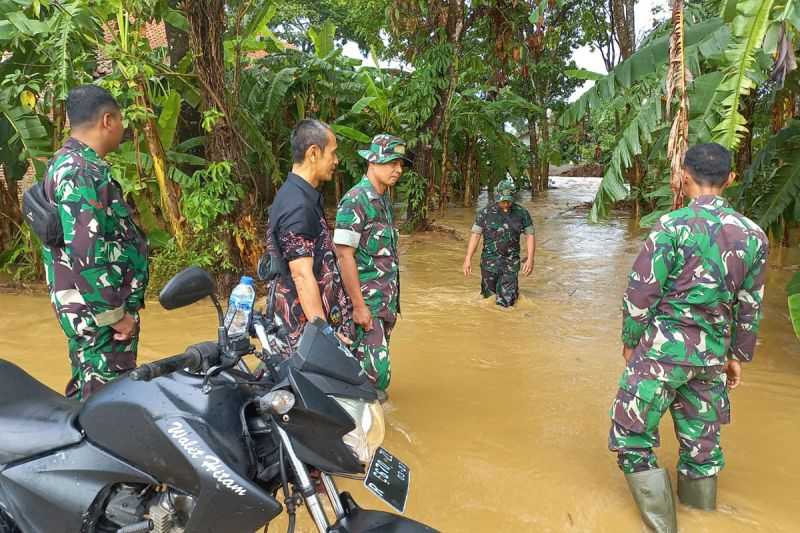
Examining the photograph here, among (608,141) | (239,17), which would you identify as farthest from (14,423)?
(608,141)

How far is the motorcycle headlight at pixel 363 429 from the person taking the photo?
1.60m

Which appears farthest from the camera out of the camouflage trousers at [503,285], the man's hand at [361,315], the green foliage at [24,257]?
the green foliage at [24,257]

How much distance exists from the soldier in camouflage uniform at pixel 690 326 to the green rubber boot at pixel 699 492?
1 cm

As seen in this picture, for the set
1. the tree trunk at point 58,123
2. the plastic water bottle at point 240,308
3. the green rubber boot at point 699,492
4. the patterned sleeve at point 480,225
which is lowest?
the green rubber boot at point 699,492

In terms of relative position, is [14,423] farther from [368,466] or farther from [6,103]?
[6,103]

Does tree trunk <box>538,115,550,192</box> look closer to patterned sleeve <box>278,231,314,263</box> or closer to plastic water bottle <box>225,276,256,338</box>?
patterned sleeve <box>278,231,314,263</box>

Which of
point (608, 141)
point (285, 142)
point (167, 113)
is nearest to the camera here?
point (167, 113)

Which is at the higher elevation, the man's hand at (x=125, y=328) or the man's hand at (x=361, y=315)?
the man's hand at (x=125, y=328)

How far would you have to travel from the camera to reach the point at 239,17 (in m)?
6.55

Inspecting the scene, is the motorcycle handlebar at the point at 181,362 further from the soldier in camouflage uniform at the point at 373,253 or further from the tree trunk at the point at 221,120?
the tree trunk at the point at 221,120

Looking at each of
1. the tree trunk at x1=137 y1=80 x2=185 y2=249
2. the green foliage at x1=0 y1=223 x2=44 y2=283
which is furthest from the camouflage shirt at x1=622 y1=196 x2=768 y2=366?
the green foliage at x1=0 y1=223 x2=44 y2=283

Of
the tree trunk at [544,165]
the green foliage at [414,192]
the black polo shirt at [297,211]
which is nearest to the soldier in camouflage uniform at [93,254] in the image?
the black polo shirt at [297,211]

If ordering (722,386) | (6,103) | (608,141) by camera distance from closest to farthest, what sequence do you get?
(722,386) → (6,103) → (608,141)

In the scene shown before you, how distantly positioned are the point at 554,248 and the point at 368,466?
9.68m
